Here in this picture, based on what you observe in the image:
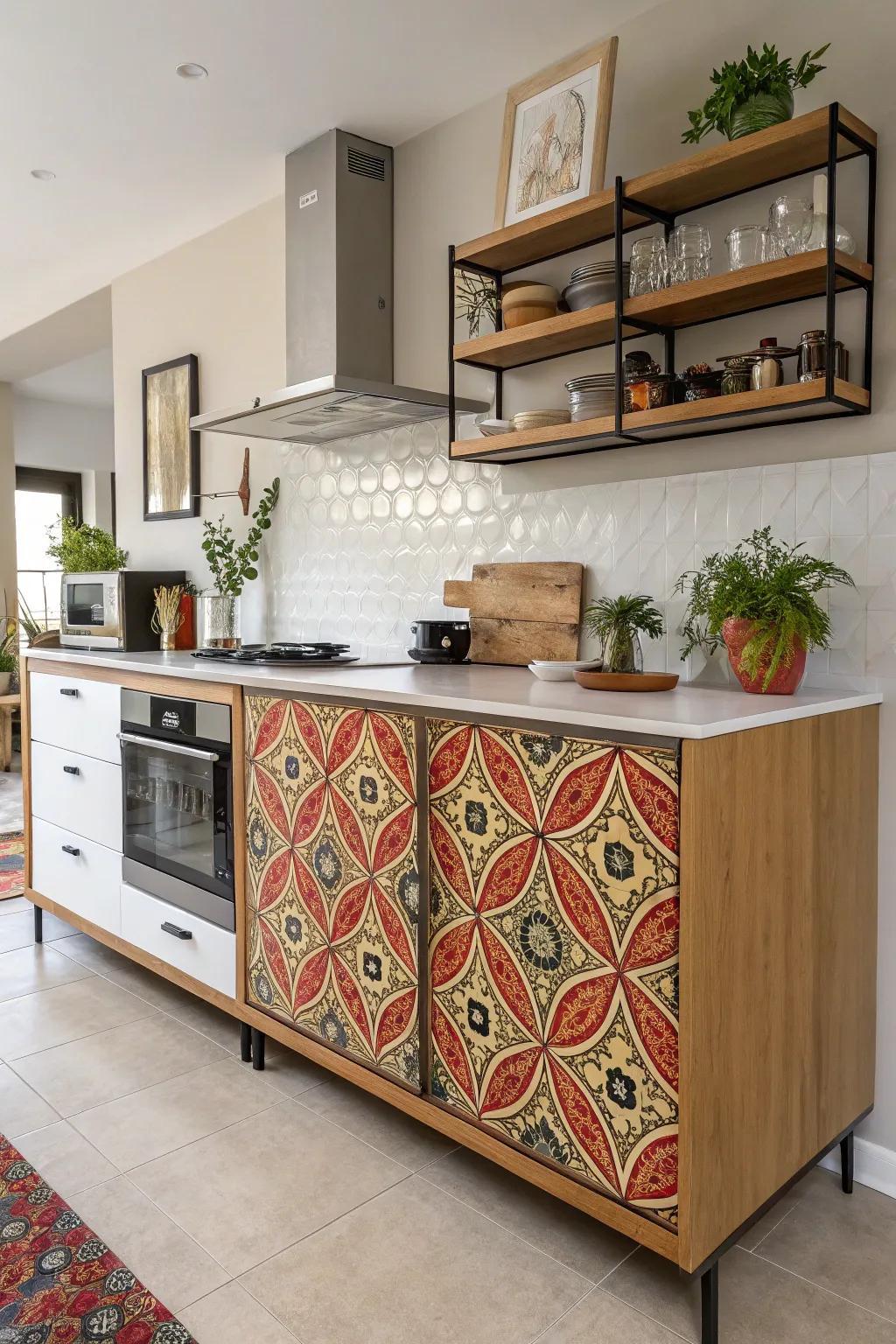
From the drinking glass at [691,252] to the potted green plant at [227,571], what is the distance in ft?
5.89

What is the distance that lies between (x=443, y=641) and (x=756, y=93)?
142 centimetres

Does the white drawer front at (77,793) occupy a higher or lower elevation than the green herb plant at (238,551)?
lower

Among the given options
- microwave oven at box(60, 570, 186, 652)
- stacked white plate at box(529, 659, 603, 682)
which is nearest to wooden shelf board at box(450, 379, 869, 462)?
stacked white plate at box(529, 659, 603, 682)

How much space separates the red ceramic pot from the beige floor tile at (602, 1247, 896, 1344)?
100cm

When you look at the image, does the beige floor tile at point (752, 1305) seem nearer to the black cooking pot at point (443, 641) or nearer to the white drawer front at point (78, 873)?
the black cooking pot at point (443, 641)

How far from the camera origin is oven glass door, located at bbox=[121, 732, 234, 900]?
7.91 feet

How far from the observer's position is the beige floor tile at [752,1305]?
1.51 m

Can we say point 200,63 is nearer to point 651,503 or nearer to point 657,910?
point 651,503

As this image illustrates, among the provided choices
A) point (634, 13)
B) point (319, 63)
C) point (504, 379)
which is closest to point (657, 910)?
point (504, 379)

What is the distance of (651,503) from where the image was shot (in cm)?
227

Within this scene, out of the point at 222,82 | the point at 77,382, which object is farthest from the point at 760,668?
the point at 77,382

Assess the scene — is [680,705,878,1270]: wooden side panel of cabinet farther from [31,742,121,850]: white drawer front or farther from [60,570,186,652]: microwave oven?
[60,570,186,652]: microwave oven

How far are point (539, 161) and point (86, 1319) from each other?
251 cm

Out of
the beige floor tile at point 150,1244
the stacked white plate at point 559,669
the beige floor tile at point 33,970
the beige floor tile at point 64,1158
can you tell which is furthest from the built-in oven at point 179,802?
the stacked white plate at point 559,669
